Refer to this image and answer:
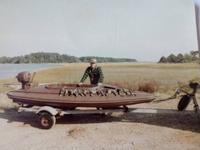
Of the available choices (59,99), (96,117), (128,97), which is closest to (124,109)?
(128,97)

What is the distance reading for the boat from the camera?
8.34m

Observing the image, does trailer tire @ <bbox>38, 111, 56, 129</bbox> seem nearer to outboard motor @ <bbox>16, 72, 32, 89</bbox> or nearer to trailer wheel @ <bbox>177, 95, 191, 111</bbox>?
outboard motor @ <bbox>16, 72, 32, 89</bbox>

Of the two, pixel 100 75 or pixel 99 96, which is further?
pixel 100 75

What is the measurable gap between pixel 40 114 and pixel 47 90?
0.77 metres

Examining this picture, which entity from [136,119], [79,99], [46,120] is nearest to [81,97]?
[79,99]

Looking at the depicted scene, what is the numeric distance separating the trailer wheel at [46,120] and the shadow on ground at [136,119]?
0.41m

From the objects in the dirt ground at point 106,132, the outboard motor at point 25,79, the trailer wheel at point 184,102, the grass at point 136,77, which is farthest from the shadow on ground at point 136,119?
the grass at point 136,77

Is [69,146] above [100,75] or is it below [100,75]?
below

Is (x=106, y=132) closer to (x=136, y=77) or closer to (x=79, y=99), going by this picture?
(x=79, y=99)

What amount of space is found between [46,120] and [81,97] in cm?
103

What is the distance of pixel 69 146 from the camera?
686 cm

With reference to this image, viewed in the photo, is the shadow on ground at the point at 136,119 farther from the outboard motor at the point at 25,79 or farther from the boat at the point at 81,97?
the outboard motor at the point at 25,79

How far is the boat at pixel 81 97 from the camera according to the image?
8344 millimetres

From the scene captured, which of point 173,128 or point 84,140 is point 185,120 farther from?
point 84,140
